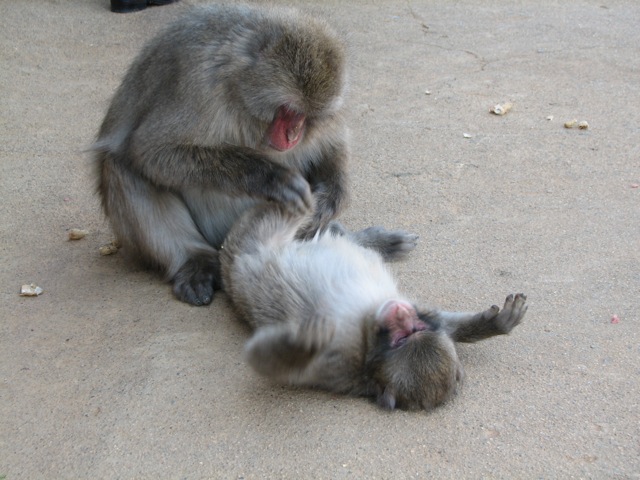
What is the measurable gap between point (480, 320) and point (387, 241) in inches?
41.2

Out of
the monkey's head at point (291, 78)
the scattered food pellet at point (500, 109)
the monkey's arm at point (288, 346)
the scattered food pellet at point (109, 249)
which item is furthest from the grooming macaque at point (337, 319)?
the scattered food pellet at point (500, 109)

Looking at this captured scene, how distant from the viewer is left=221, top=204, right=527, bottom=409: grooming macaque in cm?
303

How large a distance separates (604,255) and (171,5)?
6.02 m

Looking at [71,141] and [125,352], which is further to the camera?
[71,141]

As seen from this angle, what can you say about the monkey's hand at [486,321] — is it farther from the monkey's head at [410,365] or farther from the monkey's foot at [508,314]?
the monkey's head at [410,365]

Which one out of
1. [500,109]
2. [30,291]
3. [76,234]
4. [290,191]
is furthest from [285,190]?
[500,109]

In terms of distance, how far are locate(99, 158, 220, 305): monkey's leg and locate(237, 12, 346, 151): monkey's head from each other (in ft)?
2.39

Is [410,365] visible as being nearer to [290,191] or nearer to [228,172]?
[290,191]

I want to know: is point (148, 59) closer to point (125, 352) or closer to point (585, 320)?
point (125, 352)

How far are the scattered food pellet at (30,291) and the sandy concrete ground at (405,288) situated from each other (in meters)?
0.04

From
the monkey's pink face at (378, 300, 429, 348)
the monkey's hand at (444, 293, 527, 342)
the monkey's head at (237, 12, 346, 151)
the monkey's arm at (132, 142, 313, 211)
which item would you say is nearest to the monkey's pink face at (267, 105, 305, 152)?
the monkey's head at (237, 12, 346, 151)

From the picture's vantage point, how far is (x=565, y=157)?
5539 mm

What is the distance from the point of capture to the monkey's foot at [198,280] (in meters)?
3.97

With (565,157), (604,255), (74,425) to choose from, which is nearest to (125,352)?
(74,425)
